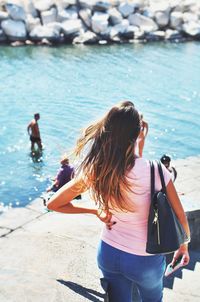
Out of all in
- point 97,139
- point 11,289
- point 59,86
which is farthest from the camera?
point 59,86

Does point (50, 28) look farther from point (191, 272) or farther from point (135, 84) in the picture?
point (191, 272)

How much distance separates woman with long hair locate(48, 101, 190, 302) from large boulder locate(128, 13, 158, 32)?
33.4 m

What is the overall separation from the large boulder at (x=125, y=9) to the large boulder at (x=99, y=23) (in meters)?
1.77

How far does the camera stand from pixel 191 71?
26406mm

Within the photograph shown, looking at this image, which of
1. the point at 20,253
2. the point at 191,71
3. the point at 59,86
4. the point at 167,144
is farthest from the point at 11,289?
the point at 191,71

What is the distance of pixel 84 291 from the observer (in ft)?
15.5

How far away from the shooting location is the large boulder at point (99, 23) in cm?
3331

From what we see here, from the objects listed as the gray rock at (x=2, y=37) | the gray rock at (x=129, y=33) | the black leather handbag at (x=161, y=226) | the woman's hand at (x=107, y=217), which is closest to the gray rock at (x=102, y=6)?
the gray rock at (x=129, y=33)

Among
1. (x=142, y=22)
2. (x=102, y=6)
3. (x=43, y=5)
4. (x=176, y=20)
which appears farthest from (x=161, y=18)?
(x=43, y=5)

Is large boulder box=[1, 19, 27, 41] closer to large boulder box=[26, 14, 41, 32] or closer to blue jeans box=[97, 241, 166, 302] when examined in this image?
large boulder box=[26, 14, 41, 32]

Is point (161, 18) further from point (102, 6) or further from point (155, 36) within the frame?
point (102, 6)

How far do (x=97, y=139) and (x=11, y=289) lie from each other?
8.00 feet

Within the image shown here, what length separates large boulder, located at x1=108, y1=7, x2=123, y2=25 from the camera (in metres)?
34.2

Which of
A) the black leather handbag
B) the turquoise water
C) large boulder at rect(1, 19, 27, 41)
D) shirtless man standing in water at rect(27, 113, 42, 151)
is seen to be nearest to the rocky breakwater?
large boulder at rect(1, 19, 27, 41)
